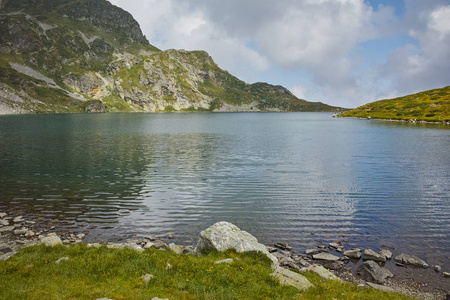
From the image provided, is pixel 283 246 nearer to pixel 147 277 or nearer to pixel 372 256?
pixel 372 256

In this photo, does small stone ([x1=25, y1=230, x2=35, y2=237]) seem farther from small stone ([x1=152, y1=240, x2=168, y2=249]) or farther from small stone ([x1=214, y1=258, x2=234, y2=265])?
small stone ([x1=214, y1=258, x2=234, y2=265])

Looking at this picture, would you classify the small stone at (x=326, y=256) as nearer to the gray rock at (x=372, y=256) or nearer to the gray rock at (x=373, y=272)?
the gray rock at (x=373, y=272)

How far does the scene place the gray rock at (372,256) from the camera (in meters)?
18.9

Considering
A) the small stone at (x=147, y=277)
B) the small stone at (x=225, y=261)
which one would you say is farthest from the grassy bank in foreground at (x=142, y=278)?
the small stone at (x=225, y=261)

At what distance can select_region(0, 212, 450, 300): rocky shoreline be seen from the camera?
52.2 ft

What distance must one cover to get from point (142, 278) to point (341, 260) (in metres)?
13.8

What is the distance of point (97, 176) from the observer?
42250mm

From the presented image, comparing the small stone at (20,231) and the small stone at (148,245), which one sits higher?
the small stone at (148,245)

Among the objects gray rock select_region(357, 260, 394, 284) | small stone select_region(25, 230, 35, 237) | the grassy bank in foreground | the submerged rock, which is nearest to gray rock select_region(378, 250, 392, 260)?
the submerged rock

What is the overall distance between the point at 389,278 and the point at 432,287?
215cm

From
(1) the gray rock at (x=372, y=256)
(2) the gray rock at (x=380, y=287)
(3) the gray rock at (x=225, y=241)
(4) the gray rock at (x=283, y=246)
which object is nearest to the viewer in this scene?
(2) the gray rock at (x=380, y=287)

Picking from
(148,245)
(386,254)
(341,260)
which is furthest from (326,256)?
(148,245)

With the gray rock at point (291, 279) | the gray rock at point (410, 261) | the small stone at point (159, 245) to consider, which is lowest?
the small stone at point (159, 245)

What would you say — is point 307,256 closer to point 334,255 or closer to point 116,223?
point 334,255
